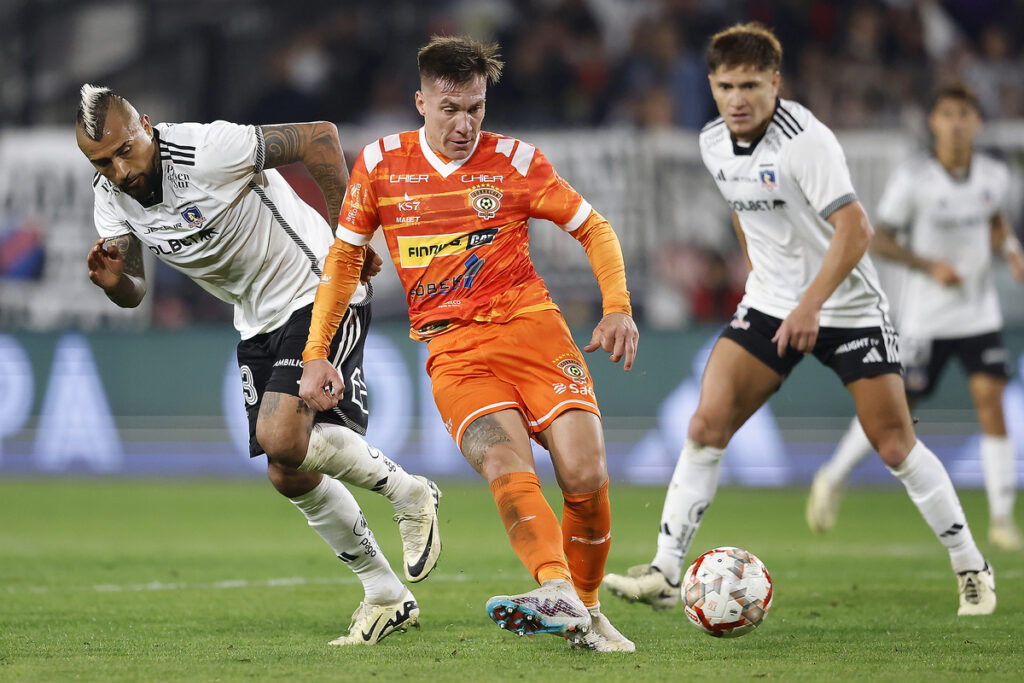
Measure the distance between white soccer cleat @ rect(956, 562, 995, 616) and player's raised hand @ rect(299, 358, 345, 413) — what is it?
3013 mm

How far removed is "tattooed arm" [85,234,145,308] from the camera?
525cm

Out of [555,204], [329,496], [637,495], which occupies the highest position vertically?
[555,204]

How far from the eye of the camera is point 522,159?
5148 mm

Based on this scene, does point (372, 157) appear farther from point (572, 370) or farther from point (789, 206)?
point (789, 206)

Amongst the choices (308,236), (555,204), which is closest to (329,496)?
(308,236)

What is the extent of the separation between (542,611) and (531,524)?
1.42ft

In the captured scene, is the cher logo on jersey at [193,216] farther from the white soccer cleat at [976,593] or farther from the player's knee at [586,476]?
the white soccer cleat at [976,593]

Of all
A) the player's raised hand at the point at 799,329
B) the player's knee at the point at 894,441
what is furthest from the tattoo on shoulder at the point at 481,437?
the player's knee at the point at 894,441

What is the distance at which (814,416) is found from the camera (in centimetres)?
1256

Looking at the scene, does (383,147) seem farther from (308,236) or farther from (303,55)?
(303,55)

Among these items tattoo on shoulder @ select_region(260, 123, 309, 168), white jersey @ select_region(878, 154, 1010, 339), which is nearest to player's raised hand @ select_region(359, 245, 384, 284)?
tattoo on shoulder @ select_region(260, 123, 309, 168)

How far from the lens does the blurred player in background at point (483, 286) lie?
4949 mm

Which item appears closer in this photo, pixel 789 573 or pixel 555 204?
pixel 555 204

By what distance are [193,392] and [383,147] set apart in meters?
8.66
